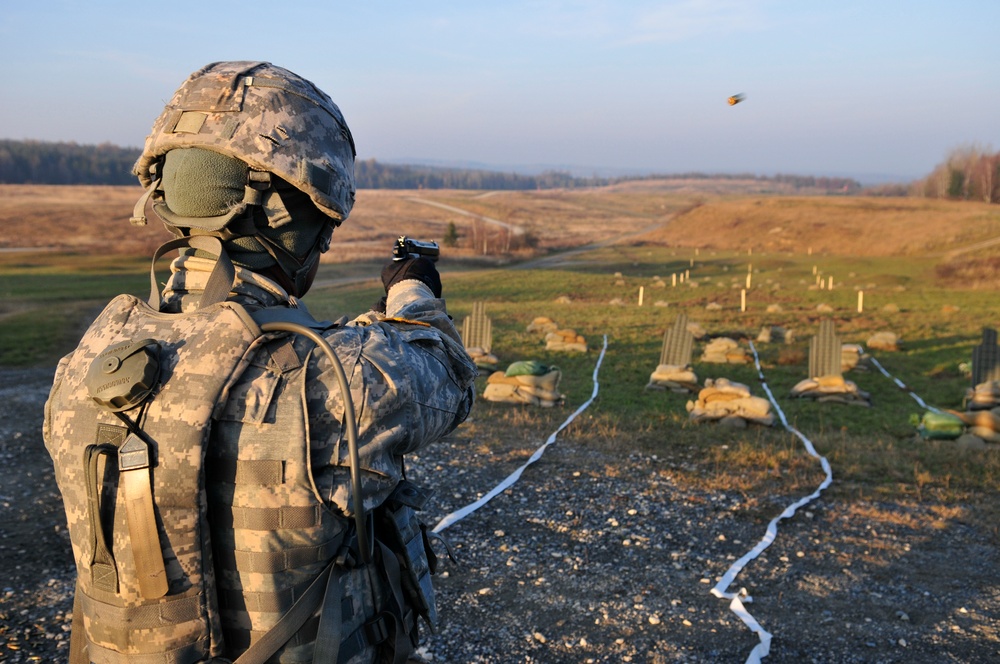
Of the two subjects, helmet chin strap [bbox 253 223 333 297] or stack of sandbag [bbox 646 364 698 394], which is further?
stack of sandbag [bbox 646 364 698 394]

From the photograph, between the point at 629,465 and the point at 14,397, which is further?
the point at 14,397

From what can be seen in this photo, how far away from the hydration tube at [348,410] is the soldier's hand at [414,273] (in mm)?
772

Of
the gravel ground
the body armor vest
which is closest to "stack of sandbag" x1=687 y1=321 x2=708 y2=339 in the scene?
the gravel ground

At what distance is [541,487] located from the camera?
737 cm

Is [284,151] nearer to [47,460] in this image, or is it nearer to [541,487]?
[541,487]

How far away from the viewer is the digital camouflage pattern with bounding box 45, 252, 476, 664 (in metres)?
1.78

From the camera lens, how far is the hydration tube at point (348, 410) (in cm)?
179

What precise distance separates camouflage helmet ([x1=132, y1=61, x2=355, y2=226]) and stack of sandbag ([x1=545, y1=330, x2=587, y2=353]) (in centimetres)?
1413

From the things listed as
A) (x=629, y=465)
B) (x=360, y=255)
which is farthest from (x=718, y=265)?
(x=629, y=465)

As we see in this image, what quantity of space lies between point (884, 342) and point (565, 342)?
24.2ft

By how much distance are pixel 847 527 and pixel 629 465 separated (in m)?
2.32

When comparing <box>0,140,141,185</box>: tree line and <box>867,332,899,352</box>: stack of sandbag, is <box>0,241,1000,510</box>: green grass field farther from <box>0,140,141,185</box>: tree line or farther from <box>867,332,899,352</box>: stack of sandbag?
<box>0,140,141,185</box>: tree line

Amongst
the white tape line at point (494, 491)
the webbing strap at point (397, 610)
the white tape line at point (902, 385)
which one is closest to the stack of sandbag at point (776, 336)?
the white tape line at point (902, 385)

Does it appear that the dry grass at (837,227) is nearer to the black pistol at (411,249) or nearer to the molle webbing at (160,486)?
the black pistol at (411,249)
